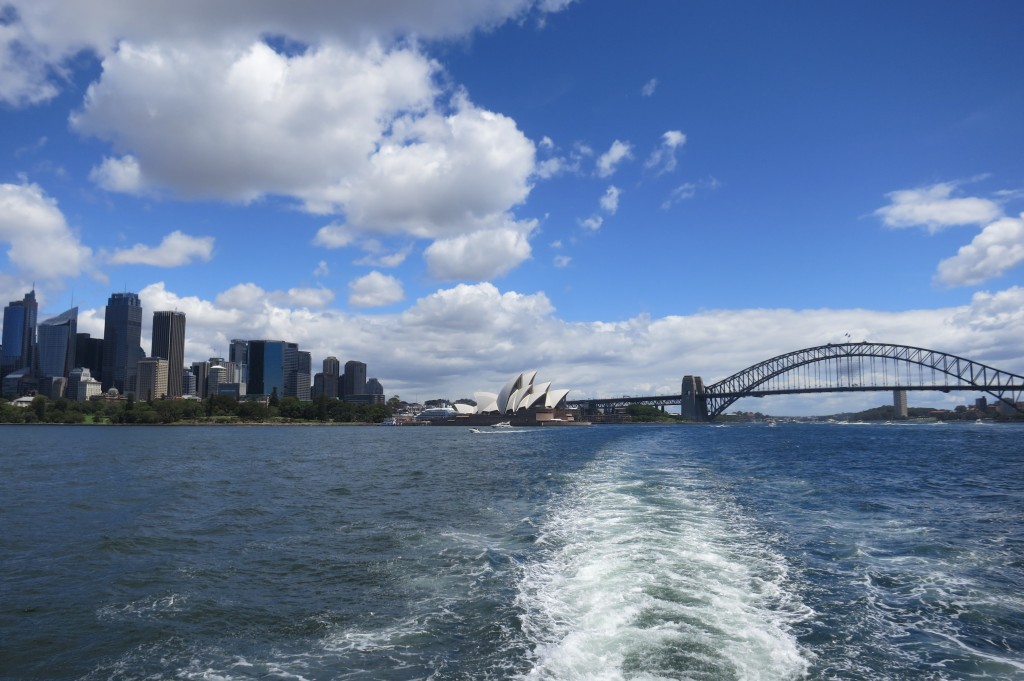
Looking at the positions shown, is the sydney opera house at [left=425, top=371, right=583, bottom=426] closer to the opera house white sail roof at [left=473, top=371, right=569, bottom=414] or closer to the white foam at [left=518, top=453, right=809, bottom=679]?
the opera house white sail roof at [left=473, top=371, right=569, bottom=414]

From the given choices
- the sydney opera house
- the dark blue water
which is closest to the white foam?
the dark blue water

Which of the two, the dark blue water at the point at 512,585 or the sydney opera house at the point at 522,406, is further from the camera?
the sydney opera house at the point at 522,406

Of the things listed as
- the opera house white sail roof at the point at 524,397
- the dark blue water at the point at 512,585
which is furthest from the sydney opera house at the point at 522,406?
the dark blue water at the point at 512,585

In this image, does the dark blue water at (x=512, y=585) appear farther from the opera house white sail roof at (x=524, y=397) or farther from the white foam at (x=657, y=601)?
the opera house white sail roof at (x=524, y=397)

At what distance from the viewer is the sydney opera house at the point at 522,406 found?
552 feet

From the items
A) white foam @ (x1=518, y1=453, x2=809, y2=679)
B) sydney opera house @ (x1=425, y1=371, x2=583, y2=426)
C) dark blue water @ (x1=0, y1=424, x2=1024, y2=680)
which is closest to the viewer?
white foam @ (x1=518, y1=453, x2=809, y2=679)

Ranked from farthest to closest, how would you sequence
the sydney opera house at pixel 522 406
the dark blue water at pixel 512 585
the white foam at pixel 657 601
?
the sydney opera house at pixel 522 406
the dark blue water at pixel 512 585
the white foam at pixel 657 601

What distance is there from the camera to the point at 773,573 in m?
12.6

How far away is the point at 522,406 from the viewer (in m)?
172

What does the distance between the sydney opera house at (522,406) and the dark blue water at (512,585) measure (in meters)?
144

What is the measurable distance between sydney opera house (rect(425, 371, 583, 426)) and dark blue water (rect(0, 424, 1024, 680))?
14374cm

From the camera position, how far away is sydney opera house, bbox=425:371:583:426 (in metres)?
168

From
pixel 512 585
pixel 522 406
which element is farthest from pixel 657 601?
pixel 522 406

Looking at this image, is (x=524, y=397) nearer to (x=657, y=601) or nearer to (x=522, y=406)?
(x=522, y=406)
